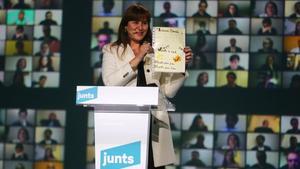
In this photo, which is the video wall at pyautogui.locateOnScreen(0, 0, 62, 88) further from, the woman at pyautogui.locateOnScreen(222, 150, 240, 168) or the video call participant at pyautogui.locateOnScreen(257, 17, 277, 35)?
the video call participant at pyautogui.locateOnScreen(257, 17, 277, 35)

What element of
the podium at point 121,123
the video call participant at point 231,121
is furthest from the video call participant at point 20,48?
the podium at point 121,123

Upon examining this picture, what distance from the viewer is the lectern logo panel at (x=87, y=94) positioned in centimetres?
189

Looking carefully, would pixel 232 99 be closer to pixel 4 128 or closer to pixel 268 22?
pixel 268 22

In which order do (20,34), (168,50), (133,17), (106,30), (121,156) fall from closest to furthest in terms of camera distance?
(121,156) → (168,50) → (133,17) → (106,30) → (20,34)

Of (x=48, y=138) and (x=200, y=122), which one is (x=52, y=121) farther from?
(x=200, y=122)

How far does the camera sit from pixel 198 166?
4.08 m

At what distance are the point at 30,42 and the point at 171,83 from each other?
2199 millimetres

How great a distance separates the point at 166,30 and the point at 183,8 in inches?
76.3

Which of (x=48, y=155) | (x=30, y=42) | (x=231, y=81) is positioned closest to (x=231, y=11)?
(x=231, y=81)

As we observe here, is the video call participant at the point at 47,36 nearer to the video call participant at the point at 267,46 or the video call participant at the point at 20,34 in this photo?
the video call participant at the point at 20,34

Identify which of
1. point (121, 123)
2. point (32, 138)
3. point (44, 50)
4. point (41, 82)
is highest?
point (44, 50)

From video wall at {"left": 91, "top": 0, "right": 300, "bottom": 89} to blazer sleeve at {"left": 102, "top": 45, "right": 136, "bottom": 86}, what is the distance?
5.80ft

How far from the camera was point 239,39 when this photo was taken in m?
4.05

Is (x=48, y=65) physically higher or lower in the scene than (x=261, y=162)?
higher
